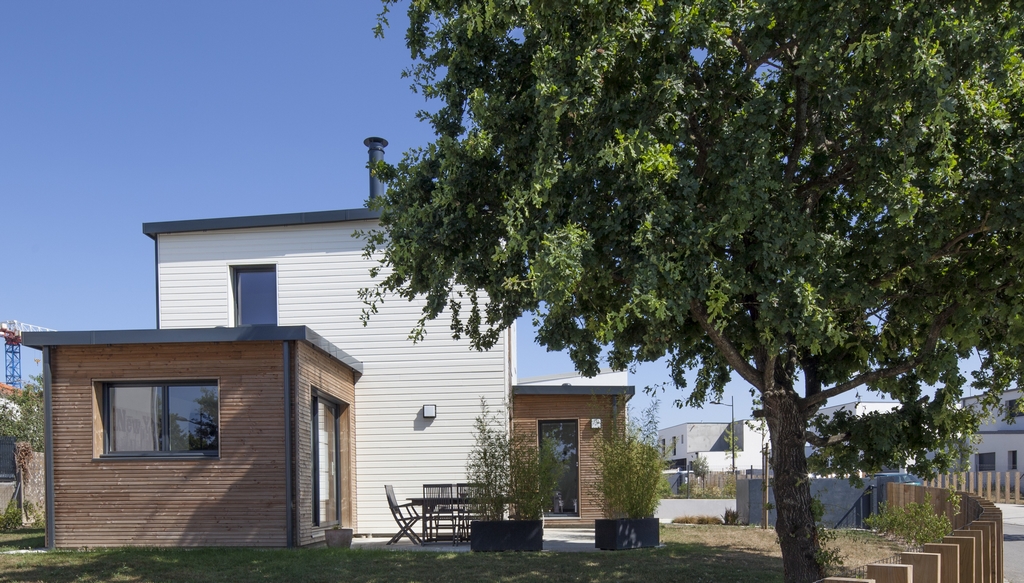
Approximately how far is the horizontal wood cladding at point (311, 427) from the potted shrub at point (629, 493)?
4138 mm

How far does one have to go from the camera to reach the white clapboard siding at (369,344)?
590 inches

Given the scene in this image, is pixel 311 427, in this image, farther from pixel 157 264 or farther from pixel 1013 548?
pixel 1013 548

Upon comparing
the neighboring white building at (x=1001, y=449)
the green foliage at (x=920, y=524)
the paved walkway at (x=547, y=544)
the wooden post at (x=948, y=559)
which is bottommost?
the neighboring white building at (x=1001, y=449)

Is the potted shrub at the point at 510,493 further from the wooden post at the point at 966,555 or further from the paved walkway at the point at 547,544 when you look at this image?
the wooden post at the point at 966,555

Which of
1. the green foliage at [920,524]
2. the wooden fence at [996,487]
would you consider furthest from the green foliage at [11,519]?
the wooden fence at [996,487]

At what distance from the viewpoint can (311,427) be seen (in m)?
12.7

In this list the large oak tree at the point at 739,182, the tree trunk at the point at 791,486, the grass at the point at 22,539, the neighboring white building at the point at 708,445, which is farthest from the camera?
the neighboring white building at the point at 708,445

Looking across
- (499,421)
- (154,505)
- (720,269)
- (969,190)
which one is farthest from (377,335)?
(969,190)

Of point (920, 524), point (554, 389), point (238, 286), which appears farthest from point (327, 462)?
point (920, 524)

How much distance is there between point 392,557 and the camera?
1070cm

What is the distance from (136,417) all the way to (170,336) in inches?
57.9

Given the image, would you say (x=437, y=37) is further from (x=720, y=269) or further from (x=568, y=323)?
(x=720, y=269)

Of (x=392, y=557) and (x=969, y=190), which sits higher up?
(x=969, y=190)

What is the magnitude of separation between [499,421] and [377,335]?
8.89ft
